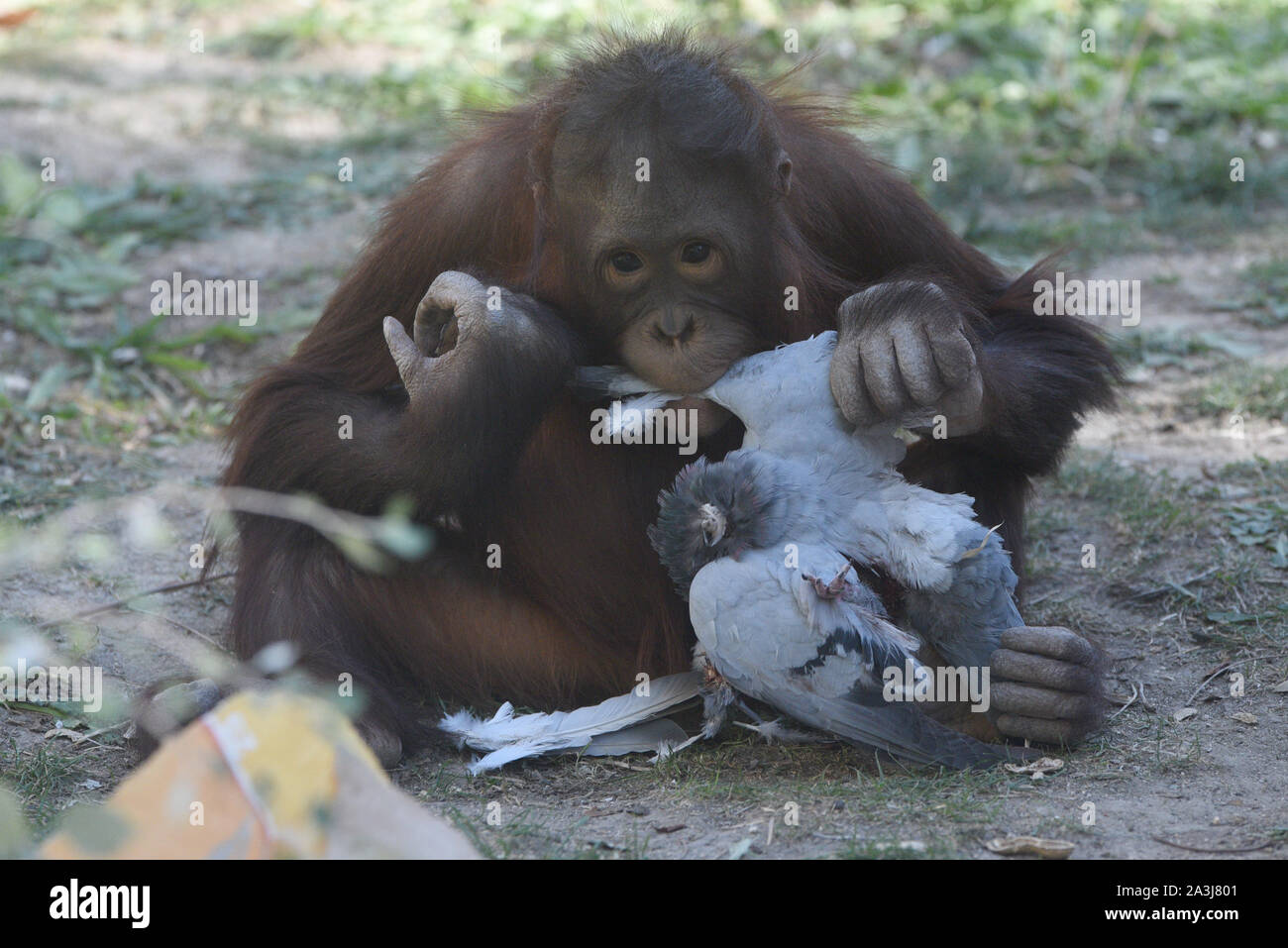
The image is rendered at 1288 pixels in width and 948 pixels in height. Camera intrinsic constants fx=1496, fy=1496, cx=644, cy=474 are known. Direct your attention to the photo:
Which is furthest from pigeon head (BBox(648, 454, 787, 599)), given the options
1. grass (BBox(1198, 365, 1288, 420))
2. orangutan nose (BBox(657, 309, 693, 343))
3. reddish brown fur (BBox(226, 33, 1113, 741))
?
grass (BBox(1198, 365, 1288, 420))

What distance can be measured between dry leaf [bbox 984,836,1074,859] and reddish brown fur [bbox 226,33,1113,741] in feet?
3.71

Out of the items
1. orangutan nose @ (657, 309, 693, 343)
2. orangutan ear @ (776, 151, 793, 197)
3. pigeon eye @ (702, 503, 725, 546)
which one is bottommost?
pigeon eye @ (702, 503, 725, 546)

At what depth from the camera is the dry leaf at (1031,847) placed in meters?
2.76

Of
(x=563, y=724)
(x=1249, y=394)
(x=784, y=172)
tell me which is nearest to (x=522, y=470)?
(x=563, y=724)

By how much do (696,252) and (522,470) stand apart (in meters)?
0.78

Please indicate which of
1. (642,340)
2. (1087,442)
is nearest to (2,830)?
(642,340)

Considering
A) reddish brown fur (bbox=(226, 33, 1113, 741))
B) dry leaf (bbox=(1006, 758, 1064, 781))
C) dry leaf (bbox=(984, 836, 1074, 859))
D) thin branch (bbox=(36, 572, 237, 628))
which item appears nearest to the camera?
dry leaf (bbox=(984, 836, 1074, 859))

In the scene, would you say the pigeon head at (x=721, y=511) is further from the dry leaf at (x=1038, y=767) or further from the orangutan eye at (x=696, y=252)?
the dry leaf at (x=1038, y=767)

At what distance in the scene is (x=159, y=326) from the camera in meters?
6.55

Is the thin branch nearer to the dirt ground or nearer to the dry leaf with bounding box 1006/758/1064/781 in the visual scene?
the dirt ground

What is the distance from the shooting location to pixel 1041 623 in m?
4.14

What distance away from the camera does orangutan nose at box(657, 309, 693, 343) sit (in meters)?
3.33

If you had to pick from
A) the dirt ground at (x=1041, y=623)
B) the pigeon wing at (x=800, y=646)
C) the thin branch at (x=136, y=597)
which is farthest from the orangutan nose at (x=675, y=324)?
the thin branch at (x=136, y=597)

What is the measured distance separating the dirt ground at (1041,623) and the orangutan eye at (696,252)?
3.76 ft
